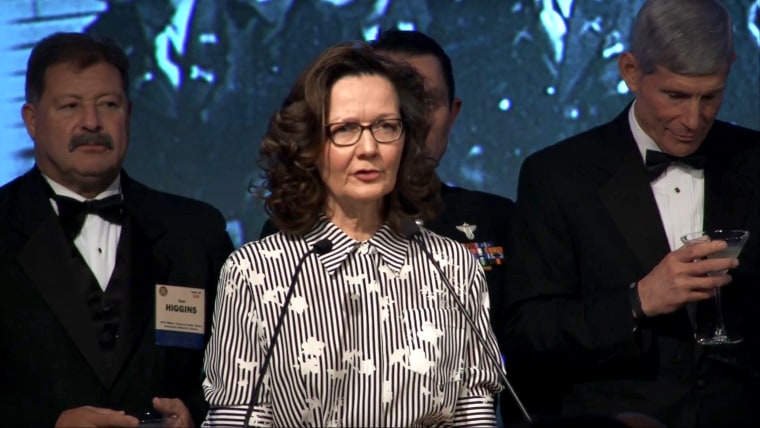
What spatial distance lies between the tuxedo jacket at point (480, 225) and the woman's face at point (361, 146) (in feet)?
3.08

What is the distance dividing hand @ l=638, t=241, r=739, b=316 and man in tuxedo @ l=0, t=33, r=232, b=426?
128 cm

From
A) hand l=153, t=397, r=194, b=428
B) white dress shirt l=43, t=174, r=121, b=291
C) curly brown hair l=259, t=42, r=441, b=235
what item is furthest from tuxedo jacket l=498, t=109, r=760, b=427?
white dress shirt l=43, t=174, r=121, b=291

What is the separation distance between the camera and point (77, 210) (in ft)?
13.1

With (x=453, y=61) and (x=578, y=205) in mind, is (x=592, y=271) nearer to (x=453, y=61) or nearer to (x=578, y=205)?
(x=578, y=205)

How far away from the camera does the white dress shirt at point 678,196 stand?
3816 millimetres

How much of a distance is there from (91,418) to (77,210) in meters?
0.74

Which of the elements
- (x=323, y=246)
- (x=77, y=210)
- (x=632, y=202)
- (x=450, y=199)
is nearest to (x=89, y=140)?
(x=77, y=210)

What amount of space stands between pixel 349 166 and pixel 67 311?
3.71 ft

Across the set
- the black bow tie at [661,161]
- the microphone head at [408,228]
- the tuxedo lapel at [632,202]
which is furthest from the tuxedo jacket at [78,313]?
the black bow tie at [661,161]

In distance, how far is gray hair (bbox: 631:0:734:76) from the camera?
375cm

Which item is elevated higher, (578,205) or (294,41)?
(294,41)

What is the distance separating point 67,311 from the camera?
3799 millimetres

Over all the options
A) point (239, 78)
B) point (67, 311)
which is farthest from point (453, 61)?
point (67, 311)

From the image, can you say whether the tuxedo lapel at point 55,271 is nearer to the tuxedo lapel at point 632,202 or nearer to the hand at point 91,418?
the hand at point 91,418
